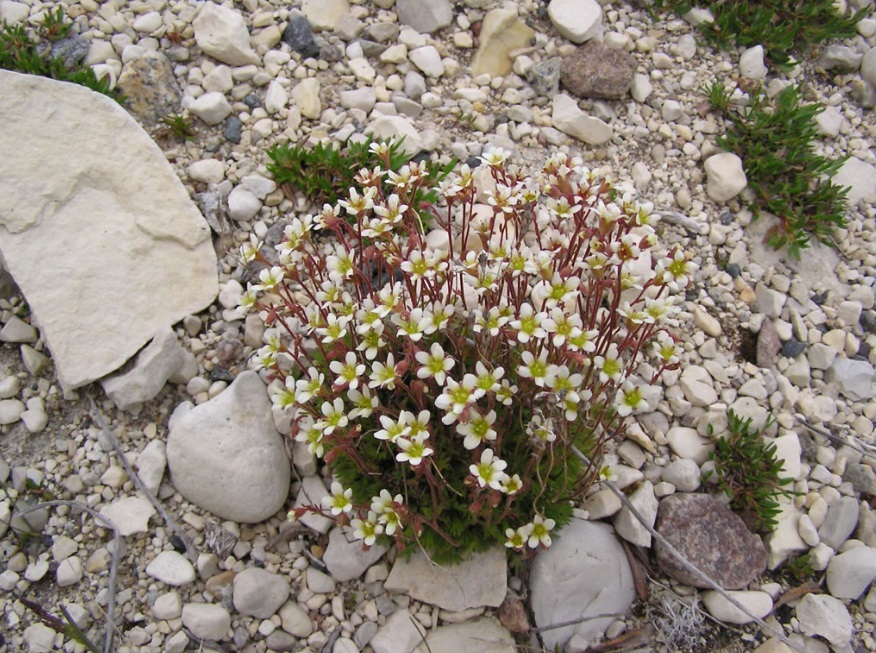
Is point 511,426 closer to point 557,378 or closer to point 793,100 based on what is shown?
point 557,378

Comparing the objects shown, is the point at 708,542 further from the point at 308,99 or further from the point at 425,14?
the point at 425,14

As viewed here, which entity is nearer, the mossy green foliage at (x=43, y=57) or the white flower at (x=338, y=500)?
the white flower at (x=338, y=500)

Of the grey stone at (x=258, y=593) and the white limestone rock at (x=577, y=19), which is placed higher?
the white limestone rock at (x=577, y=19)

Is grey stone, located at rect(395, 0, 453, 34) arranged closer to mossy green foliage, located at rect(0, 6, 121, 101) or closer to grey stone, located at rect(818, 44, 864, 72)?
mossy green foliage, located at rect(0, 6, 121, 101)

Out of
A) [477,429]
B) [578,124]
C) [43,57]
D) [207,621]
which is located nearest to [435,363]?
[477,429]

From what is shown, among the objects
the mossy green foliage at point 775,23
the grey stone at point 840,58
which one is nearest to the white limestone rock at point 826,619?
the mossy green foliage at point 775,23

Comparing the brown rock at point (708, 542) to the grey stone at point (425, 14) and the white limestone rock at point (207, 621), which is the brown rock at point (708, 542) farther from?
the grey stone at point (425, 14)
